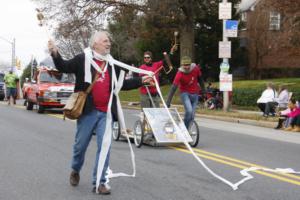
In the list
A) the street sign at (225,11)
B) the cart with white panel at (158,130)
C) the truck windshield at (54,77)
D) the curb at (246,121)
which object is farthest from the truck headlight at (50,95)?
the cart with white panel at (158,130)

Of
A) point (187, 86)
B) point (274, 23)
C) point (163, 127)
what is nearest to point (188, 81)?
point (187, 86)

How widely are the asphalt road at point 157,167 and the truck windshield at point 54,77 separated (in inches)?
314

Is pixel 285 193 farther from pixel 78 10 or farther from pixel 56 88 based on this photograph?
pixel 78 10

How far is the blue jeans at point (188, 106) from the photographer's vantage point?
12.4 metres

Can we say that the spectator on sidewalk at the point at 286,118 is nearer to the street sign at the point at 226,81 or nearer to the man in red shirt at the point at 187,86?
the street sign at the point at 226,81

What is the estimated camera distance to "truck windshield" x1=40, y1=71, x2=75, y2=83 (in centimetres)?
2303

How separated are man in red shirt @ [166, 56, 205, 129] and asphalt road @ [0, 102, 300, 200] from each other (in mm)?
806

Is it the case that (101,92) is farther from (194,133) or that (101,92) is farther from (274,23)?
(274,23)

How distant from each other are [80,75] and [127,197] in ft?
5.20

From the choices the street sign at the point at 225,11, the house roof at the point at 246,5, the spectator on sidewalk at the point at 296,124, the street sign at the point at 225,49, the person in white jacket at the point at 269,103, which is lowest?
the spectator on sidewalk at the point at 296,124

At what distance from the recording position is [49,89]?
22156 mm

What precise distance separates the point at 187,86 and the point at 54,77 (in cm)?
1165

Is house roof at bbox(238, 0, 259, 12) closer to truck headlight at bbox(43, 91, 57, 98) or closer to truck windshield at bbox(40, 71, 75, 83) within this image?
truck windshield at bbox(40, 71, 75, 83)

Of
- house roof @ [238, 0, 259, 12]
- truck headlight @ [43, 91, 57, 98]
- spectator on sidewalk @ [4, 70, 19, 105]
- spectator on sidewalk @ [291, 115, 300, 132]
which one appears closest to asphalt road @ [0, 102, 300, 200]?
spectator on sidewalk @ [291, 115, 300, 132]
